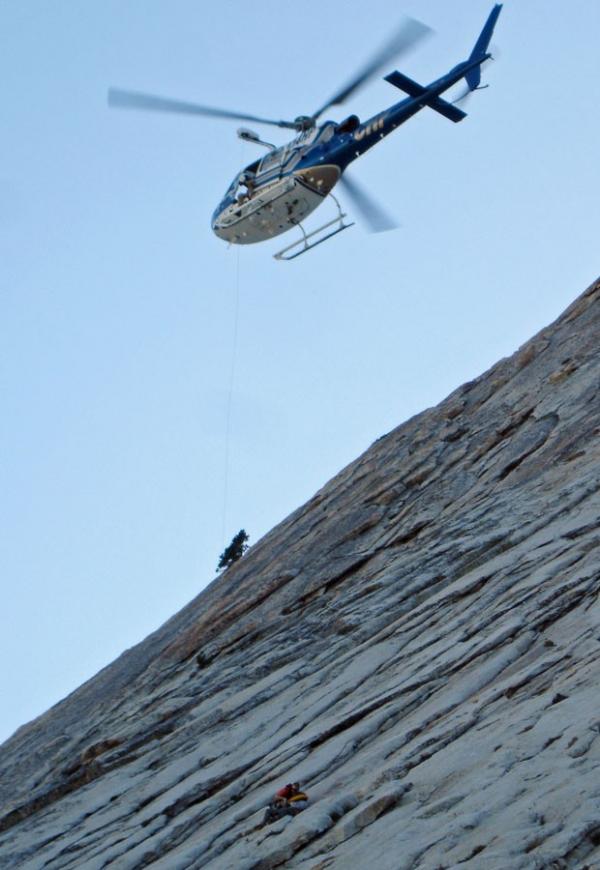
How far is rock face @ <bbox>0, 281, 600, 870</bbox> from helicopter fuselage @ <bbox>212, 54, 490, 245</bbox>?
852 cm

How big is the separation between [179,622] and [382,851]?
1767 cm

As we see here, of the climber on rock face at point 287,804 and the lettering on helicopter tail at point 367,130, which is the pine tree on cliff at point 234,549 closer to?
the lettering on helicopter tail at point 367,130

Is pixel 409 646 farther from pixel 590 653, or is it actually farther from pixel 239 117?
pixel 239 117

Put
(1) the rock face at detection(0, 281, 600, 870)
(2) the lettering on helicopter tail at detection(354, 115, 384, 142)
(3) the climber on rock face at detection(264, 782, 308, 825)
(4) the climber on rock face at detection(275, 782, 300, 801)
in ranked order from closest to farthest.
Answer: (1) the rock face at detection(0, 281, 600, 870)
(3) the climber on rock face at detection(264, 782, 308, 825)
(4) the climber on rock face at detection(275, 782, 300, 801)
(2) the lettering on helicopter tail at detection(354, 115, 384, 142)

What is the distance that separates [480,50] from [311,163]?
6.69 meters

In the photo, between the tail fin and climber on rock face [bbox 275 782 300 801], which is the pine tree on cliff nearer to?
the tail fin

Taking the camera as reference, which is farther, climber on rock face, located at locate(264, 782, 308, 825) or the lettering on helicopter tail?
the lettering on helicopter tail

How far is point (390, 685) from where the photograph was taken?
19422mm

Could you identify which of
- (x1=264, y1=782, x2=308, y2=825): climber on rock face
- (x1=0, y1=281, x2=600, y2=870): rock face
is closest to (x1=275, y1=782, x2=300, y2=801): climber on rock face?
(x1=264, y1=782, x2=308, y2=825): climber on rock face

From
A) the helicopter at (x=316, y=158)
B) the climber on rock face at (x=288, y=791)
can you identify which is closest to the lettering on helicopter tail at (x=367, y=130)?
the helicopter at (x=316, y=158)

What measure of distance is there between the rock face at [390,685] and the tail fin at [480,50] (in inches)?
382

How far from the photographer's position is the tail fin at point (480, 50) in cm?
3925

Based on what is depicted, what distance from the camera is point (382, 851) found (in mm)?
13617

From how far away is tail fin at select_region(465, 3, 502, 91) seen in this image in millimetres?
39250
